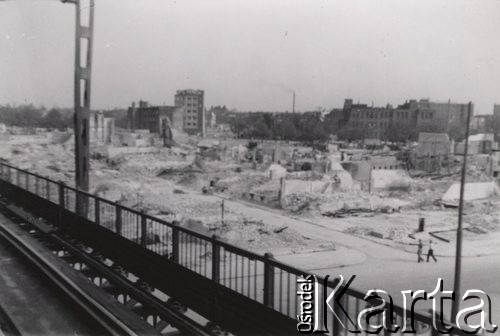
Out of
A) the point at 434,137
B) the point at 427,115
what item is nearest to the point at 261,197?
the point at 434,137

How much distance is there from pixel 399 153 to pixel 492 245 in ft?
133

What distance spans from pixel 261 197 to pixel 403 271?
23295 millimetres

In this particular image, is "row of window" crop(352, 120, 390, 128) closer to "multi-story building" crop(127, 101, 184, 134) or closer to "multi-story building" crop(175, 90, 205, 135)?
"multi-story building" crop(175, 90, 205, 135)

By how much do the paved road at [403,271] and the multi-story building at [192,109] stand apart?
74.0 m

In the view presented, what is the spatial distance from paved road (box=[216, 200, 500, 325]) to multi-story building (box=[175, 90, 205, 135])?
243ft

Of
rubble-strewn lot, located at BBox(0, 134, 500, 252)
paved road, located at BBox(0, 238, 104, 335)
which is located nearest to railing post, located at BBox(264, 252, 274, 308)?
paved road, located at BBox(0, 238, 104, 335)

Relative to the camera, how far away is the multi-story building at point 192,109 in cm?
10144

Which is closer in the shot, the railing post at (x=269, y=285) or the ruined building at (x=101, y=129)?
the railing post at (x=269, y=285)

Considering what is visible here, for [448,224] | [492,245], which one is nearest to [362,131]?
[448,224]

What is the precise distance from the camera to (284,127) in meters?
115

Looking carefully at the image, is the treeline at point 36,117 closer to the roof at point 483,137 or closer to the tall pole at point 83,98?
the roof at point 483,137

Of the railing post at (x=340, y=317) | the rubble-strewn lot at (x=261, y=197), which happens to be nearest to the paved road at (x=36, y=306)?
the railing post at (x=340, y=317)

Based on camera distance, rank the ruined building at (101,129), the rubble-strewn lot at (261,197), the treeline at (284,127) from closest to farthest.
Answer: the rubble-strewn lot at (261,197)
the ruined building at (101,129)
the treeline at (284,127)

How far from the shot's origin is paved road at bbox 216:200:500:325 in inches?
806
